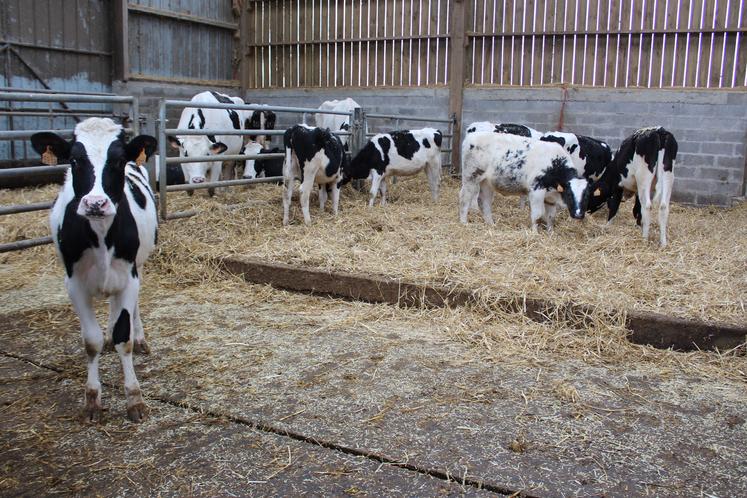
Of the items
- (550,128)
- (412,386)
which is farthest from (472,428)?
(550,128)

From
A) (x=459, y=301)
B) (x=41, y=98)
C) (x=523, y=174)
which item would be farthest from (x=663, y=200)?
(x=41, y=98)

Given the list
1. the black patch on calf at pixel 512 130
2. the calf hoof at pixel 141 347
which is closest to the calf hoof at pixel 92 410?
the calf hoof at pixel 141 347

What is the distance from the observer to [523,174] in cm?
780

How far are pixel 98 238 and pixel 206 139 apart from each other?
19.5ft

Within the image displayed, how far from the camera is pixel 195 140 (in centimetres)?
864

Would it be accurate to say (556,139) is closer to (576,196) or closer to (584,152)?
(584,152)

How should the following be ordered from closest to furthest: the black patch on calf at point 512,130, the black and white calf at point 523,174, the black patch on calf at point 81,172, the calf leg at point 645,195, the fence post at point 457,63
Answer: the black patch on calf at point 81,172 < the calf leg at point 645,195 < the black and white calf at point 523,174 < the black patch on calf at point 512,130 < the fence post at point 457,63

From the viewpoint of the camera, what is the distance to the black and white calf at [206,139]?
8.12 m

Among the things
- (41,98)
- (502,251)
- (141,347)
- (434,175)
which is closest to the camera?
(141,347)

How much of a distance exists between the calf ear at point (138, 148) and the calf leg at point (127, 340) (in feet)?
1.95

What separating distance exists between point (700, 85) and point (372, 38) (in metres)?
6.52

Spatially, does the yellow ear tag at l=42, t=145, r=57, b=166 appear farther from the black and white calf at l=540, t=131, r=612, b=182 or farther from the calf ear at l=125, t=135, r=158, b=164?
the black and white calf at l=540, t=131, r=612, b=182

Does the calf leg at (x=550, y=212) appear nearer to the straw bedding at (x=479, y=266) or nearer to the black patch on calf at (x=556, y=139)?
the straw bedding at (x=479, y=266)

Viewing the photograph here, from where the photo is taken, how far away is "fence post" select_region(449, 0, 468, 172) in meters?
13.0
